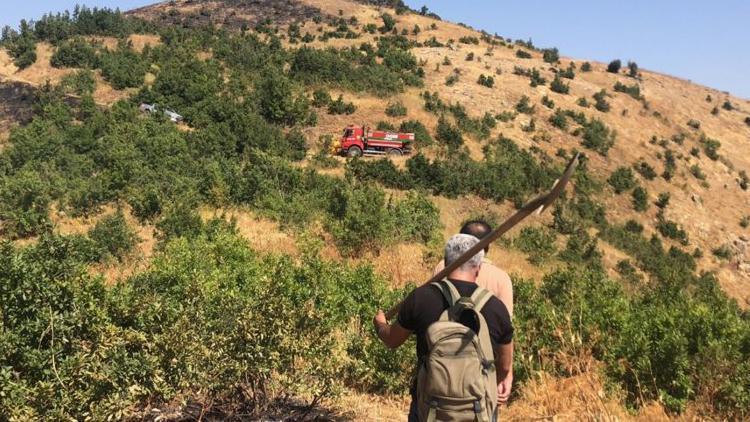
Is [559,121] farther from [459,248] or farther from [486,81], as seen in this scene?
[459,248]

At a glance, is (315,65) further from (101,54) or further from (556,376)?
(556,376)

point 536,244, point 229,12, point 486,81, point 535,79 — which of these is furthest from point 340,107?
point 229,12

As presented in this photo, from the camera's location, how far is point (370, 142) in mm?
24859

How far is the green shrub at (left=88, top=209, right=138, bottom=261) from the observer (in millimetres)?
13227

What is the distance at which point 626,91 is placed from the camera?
146 ft

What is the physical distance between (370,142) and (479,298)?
879 inches

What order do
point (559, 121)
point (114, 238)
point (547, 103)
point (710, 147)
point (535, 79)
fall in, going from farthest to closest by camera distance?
point (535, 79), point (710, 147), point (547, 103), point (559, 121), point (114, 238)

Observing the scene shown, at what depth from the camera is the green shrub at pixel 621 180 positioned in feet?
97.9

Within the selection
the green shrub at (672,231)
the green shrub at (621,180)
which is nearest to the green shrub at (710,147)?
the green shrub at (621,180)

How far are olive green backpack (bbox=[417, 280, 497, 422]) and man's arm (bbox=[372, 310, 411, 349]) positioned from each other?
35cm

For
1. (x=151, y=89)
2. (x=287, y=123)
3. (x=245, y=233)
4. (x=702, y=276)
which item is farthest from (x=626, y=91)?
(x=245, y=233)

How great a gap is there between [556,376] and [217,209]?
43.3 feet

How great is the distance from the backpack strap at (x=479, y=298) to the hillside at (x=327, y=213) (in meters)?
1.66

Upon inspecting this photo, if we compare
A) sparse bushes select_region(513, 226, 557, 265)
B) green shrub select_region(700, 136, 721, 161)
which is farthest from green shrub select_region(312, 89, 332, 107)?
green shrub select_region(700, 136, 721, 161)
